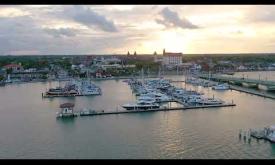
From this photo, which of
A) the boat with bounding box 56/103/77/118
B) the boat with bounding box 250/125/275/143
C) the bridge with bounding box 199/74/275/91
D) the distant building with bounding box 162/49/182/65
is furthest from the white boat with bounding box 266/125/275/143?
the distant building with bounding box 162/49/182/65

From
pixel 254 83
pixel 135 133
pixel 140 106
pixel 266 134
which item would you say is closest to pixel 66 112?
pixel 140 106

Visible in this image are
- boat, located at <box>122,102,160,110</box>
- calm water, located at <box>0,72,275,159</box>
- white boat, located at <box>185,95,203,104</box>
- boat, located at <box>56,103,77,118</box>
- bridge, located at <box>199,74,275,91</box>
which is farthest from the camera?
bridge, located at <box>199,74,275,91</box>

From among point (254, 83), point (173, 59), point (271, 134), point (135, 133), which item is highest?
point (173, 59)

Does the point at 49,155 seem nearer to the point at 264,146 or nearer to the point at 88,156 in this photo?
the point at 88,156

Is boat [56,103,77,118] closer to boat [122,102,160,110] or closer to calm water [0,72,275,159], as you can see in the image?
calm water [0,72,275,159]

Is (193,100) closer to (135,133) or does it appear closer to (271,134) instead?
(135,133)

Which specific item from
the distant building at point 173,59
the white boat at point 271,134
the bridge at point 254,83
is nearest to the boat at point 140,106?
the white boat at point 271,134

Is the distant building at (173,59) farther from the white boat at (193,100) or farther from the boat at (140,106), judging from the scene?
the boat at (140,106)

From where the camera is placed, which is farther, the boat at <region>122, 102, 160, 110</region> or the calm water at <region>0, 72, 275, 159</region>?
the boat at <region>122, 102, 160, 110</region>
